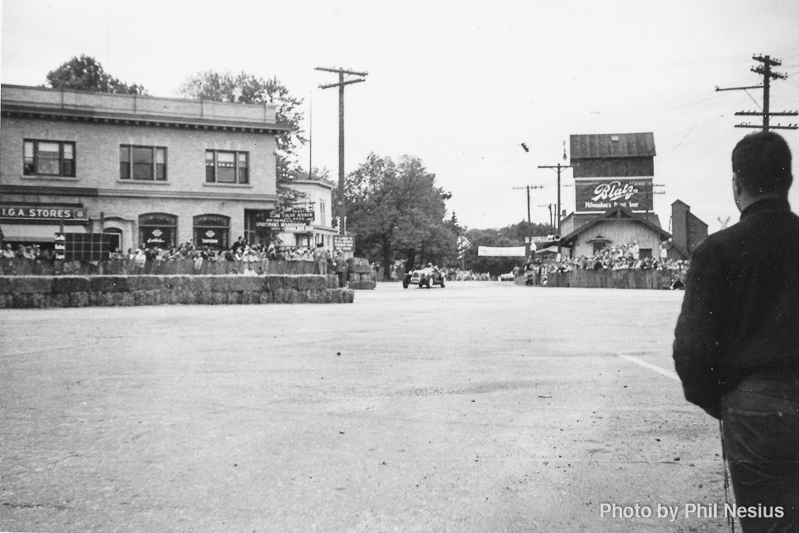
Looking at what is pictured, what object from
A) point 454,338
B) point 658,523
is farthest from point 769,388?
point 454,338

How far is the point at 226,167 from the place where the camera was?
34.6 meters

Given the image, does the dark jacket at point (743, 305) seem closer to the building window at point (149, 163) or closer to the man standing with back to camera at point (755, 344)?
the man standing with back to camera at point (755, 344)

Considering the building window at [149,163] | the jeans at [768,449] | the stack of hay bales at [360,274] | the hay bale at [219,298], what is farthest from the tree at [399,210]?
the stack of hay bales at [360,274]

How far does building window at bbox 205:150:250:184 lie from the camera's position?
34.0 meters

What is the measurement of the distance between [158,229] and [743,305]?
2668cm

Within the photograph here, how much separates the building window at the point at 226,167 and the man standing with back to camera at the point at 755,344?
32.9 m

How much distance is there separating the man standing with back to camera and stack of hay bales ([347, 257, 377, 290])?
31033 mm

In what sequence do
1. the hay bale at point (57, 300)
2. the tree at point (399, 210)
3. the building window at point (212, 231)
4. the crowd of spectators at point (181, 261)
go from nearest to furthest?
the tree at point (399, 210)
the crowd of spectators at point (181, 261)
the hay bale at point (57, 300)
the building window at point (212, 231)

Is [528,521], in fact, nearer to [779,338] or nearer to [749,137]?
[779,338]

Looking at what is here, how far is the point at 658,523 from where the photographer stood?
11.9ft

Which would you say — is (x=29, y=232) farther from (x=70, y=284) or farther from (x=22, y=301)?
(x=70, y=284)

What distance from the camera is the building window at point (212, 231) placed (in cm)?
3269

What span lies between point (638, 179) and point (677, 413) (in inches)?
79.5

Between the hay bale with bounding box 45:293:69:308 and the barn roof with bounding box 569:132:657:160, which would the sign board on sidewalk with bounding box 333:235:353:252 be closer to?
the barn roof with bounding box 569:132:657:160
